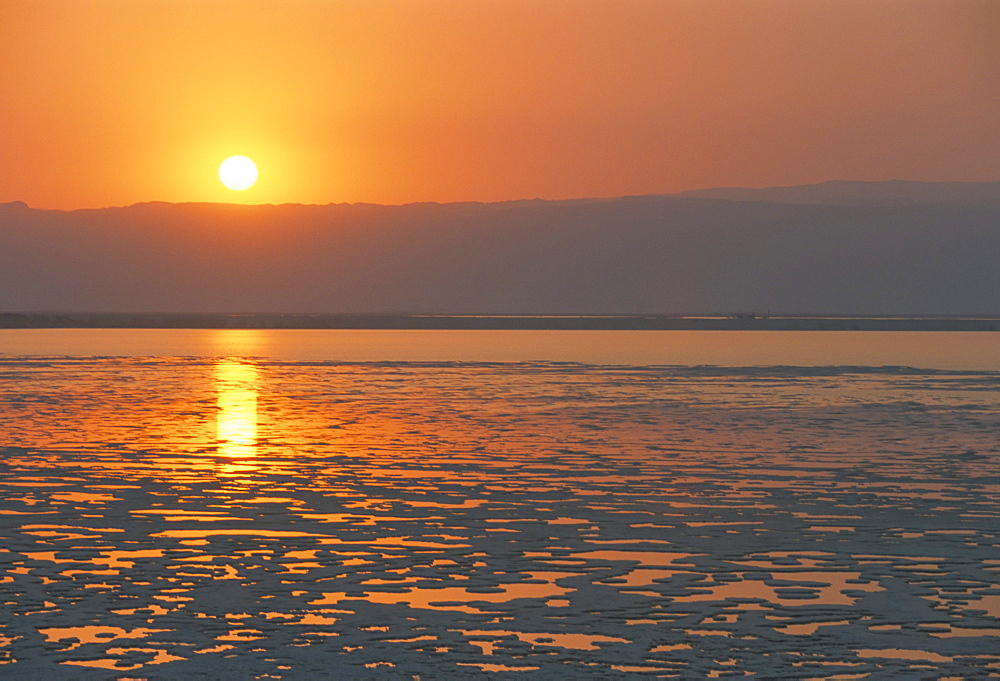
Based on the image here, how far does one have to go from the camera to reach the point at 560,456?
21.5 metres

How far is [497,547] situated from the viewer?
1322 centimetres

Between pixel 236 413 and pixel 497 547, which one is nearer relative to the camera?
pixel 497 547

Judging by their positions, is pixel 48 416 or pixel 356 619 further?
pixel 48 416

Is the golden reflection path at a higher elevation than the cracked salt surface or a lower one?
higher

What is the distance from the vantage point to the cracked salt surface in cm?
928

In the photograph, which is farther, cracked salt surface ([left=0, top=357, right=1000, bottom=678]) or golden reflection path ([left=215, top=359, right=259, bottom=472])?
golden reflection path ([left=215, top=359, right=259, bottom=472])

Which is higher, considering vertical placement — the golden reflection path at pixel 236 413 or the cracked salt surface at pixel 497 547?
the golden reflection path at pixel 236 413

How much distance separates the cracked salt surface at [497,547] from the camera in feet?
30.5

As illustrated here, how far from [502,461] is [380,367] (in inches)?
1410

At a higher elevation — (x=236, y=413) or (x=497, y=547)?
(x=236, y=413)

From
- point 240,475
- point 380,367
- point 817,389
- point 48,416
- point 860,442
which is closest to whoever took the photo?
point 240,475

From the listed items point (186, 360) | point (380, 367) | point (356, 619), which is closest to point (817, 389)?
point (380, 367)

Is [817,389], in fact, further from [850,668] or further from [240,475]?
[850,668]

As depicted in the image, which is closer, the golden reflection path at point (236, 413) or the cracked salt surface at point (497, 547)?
the cracked salt surface at point (497, 547)
